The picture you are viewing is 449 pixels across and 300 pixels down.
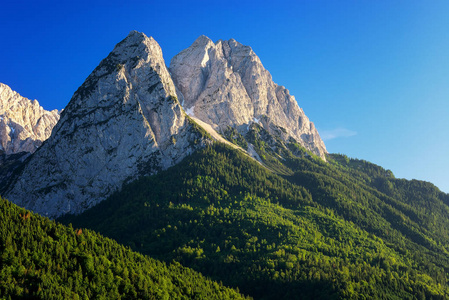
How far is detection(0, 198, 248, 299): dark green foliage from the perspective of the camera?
94188mm

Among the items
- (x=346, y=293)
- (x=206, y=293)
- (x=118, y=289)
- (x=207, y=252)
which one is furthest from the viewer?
(x=207, y=252)

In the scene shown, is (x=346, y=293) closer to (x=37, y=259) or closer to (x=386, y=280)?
(x=386, y=280)

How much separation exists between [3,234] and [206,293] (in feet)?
198

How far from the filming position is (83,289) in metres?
100

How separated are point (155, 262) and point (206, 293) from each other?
943 inches

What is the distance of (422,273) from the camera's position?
17600 centimetres

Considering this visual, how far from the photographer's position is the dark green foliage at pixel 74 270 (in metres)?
94.2

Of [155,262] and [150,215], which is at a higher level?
[150,215]

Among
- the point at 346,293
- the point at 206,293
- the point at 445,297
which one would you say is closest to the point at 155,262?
the point at 206,293

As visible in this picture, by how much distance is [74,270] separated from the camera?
349 ft

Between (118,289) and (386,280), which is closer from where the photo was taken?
(118,289)

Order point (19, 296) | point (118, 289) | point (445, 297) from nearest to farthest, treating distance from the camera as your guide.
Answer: point (19, 296) < point (118, 289) < point (445, 297)

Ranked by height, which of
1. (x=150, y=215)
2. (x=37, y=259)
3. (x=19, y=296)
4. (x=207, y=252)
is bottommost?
(x=19, y=296)

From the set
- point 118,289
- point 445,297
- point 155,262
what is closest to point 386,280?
point 445,297
